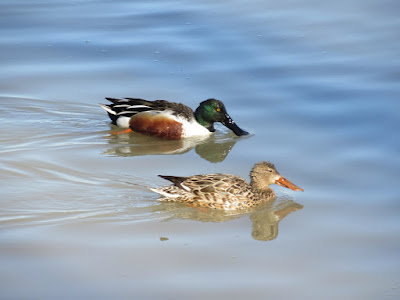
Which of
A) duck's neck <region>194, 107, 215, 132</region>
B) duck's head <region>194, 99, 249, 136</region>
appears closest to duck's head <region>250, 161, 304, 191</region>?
duck's head <region>194, 99, 249, 136</region>

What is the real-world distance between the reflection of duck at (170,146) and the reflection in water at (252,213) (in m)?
1.65

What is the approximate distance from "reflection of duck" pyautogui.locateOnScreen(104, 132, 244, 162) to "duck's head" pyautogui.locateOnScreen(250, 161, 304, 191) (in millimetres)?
1328

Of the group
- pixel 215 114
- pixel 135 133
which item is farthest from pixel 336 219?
pixel 135 133

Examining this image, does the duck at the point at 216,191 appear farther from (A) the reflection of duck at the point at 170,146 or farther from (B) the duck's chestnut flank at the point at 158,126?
(B) the duck's chestnut flank at the point at 158,126

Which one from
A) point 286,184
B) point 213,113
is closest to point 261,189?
point 286,184

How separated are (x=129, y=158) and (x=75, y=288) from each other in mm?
3496

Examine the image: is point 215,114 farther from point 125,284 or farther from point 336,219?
point 125,284

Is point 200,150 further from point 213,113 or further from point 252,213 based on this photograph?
point 252,213

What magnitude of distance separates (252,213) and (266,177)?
0.52 m

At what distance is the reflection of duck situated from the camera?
31.4ft

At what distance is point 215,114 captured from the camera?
10320mm

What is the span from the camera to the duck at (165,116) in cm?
1034

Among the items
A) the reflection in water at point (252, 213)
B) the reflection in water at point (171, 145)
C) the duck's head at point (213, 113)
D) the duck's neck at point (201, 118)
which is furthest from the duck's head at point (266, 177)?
the duck's neck at point (201, 118)

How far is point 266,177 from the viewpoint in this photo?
7.99m
